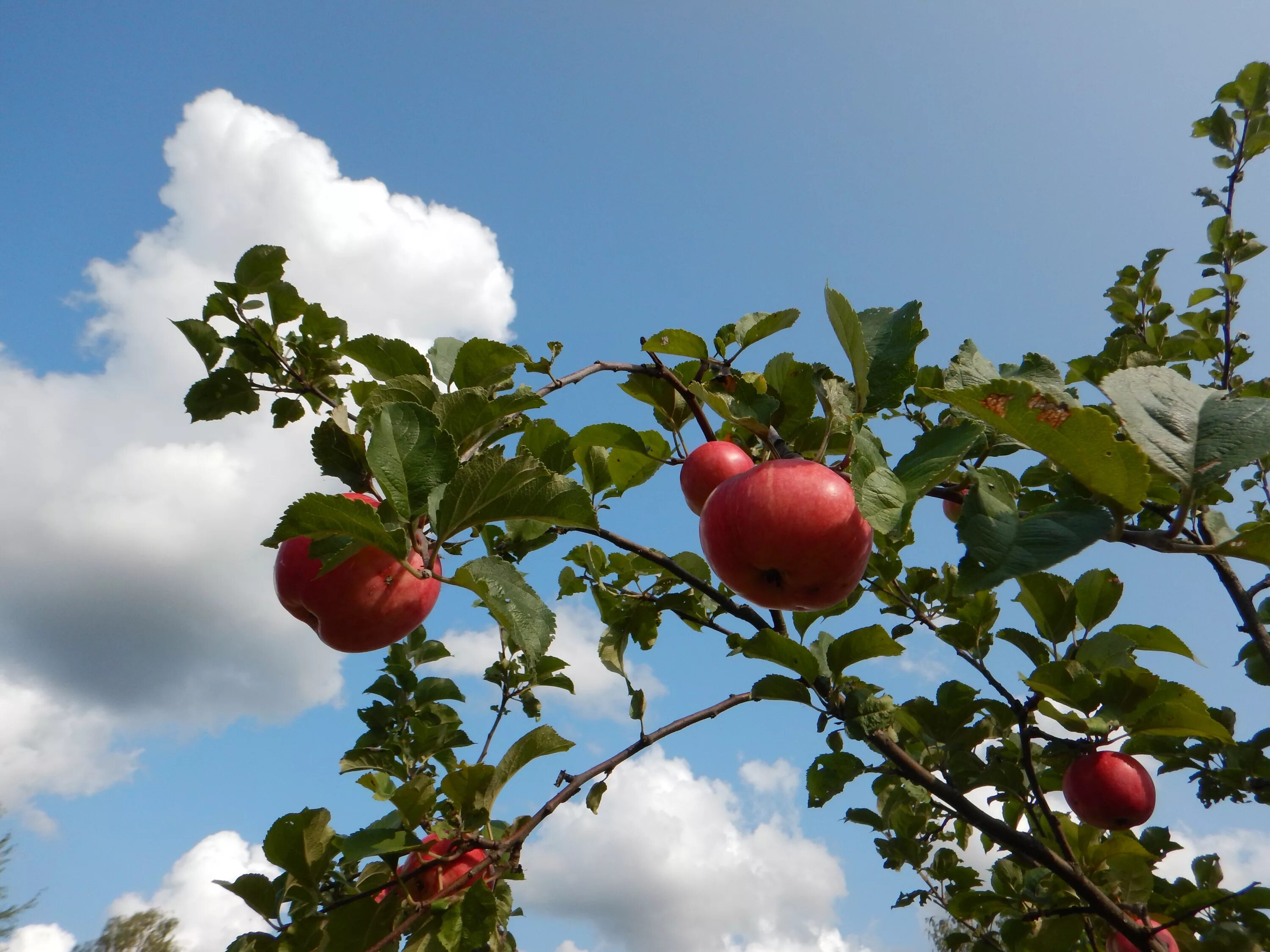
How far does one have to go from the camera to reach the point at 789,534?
4.56ft

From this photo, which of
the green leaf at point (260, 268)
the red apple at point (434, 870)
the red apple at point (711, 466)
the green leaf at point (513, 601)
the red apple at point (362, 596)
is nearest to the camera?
the green leaf at point (513, 601)

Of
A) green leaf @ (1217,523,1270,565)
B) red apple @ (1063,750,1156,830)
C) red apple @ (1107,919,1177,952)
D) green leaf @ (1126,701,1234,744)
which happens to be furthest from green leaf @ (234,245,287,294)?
red apple @ (1107,919,1177,952)

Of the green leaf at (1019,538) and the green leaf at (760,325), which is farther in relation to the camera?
the green leaf at (760,325)

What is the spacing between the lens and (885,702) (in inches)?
73.2

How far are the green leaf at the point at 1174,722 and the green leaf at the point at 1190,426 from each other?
115 cm

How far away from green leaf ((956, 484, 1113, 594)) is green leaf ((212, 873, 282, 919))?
5.74 ft

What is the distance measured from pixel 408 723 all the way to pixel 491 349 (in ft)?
6.78

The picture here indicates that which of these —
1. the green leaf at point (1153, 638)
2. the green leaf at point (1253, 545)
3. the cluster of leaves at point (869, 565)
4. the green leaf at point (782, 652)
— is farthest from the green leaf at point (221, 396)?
the green leaf at point (1153, 638)

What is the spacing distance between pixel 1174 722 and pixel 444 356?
201cm

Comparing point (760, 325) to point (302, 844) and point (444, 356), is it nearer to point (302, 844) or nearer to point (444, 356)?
point (444, 356)

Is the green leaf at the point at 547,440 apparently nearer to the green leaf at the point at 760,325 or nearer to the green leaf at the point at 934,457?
the green leaf at the point at 760,325

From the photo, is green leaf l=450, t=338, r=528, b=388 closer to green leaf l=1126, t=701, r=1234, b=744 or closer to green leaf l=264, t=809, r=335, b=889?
green leaf l=264, t=809, r=335, b=889

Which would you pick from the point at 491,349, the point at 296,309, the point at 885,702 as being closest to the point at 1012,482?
the point at 885,702

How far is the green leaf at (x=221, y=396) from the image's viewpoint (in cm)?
181
